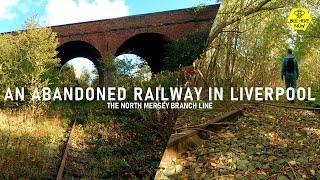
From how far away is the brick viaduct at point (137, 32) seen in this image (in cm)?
2836

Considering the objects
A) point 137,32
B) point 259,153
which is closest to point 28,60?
point 137,32

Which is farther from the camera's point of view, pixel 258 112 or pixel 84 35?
pixel 84 35

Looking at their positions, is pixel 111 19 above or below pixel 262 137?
above

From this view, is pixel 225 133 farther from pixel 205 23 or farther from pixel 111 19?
pixel 111 19

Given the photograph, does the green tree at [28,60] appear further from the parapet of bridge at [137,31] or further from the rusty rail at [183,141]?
the rusty rail at [183,141]

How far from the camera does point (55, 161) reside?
316 inches

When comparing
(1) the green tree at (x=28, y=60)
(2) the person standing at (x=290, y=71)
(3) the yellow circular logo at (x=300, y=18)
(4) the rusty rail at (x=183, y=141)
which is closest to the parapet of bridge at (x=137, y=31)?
(3) the yellow circular logo at (x=300, y=18)

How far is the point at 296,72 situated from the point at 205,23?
14096 mm

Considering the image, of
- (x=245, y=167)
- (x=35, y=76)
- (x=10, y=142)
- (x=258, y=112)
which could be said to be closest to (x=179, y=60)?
(x=35, y=76)

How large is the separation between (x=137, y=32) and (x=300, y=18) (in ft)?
39.0

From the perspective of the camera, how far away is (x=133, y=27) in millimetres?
29828

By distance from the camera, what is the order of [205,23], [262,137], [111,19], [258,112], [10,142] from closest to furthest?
[262,137]
[10,142]
[258,112]
[205,23]
[111,19]

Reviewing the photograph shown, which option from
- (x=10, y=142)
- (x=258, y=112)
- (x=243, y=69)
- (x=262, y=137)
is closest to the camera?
(x=262, y=137)

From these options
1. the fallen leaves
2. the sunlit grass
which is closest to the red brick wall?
the sunlit grass
